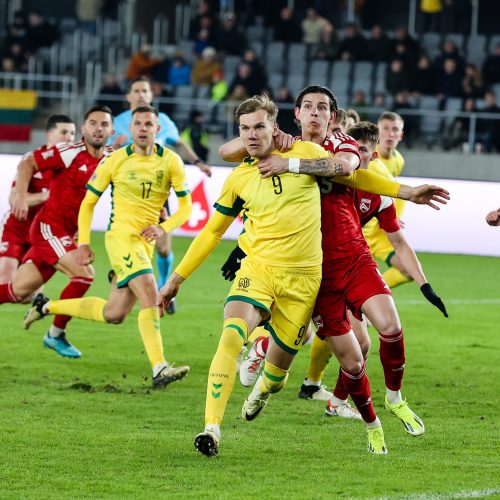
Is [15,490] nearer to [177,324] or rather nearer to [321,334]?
[321,334]

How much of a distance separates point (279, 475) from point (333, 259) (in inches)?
56.6

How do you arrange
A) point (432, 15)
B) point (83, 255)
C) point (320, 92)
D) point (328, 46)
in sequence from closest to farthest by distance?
point (320, 92), point (83, 255), point (328, 46), point (432, 15)

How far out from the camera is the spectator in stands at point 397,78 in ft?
75.7

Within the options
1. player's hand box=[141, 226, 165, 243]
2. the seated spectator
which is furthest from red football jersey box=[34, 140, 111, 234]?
the seated spectator

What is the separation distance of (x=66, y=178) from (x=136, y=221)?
1.10 m

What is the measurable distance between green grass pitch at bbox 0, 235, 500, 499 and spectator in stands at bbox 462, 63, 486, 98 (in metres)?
10.6

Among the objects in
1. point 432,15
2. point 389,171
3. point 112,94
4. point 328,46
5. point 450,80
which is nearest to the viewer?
point 389,171

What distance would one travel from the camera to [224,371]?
670cm

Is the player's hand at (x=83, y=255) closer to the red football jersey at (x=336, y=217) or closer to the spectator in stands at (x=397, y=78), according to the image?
the red football jersey at (x=336, y=217)

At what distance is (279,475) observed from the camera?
6.36m

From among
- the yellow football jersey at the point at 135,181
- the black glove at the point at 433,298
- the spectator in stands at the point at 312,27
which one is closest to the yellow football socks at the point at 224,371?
the black glove at the point at 433,298

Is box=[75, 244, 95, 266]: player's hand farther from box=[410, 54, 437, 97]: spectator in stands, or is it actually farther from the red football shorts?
box=[410, 54, 437, 97]: spectator in stands

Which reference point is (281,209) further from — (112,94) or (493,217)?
(112,94)

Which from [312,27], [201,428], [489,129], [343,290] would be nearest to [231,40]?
[312,27]
